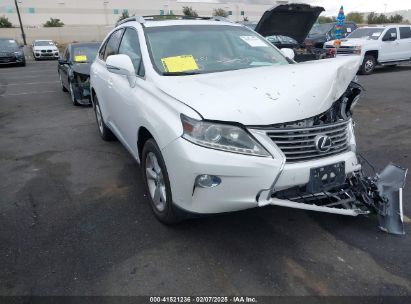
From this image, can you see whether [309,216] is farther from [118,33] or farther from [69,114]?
[69,114]

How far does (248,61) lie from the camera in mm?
3887

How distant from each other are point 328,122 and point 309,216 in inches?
36.6

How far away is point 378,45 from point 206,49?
39.5ft

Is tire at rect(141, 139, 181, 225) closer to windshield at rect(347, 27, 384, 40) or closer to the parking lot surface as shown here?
the parking lot surface

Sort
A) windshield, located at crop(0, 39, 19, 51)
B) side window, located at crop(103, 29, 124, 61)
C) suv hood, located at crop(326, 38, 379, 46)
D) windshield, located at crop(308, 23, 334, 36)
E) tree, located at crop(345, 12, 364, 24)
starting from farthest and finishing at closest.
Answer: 1. tree, located at crop(345, 12, 364, 24)
2. windshield, located at crop(0, 39, 19, 51)
3. windshield, located at crop(308, 23, 334, 36)
4. suv hood, located at crop(326, 38, 379, 46)
5. side window, located at crop(103, 29, 124, 61)

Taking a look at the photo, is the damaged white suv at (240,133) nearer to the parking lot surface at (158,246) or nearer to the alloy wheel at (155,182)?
the alloy wheel at (155,182)

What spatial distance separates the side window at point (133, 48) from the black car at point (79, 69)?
4.48 meters

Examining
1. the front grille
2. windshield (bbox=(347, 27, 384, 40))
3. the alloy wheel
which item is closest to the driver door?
the alloy wheel

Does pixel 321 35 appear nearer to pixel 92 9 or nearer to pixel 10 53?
pixel 10 53

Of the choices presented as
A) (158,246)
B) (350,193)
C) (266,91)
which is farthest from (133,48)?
(350,193)

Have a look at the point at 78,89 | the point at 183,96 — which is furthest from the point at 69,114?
the point at 183,96

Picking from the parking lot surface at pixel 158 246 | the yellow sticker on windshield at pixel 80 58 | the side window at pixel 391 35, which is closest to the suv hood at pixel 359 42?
the side window at pixel 391 35

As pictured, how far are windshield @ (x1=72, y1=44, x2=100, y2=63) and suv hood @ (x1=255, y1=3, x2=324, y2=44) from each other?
4.18 m

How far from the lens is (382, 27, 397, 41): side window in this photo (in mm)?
13989
